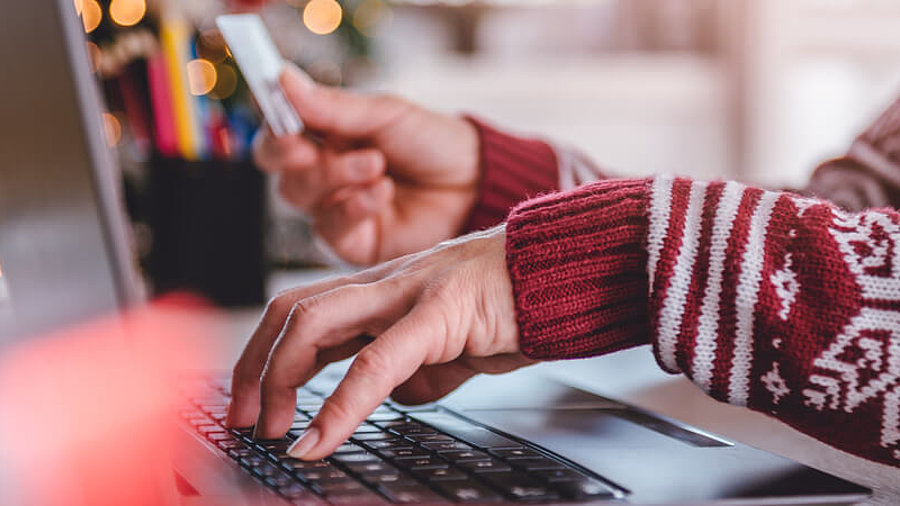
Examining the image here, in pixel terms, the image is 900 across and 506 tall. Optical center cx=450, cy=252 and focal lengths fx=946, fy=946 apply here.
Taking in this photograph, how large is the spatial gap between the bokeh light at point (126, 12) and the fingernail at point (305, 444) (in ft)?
2.68

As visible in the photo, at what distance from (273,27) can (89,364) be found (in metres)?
1.43

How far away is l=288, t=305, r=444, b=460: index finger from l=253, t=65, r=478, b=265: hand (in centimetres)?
42

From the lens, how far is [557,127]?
9.32ft

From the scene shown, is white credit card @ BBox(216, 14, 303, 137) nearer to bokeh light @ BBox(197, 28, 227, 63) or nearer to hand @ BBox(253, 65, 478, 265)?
hand @ BBox(253, 65, 478, 265)

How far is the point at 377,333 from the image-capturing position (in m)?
0.43

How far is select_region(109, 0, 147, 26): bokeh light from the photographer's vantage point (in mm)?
1055

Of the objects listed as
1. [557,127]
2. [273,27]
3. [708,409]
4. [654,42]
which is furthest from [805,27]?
[708,409]

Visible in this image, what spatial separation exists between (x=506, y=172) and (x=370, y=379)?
1.61 ft

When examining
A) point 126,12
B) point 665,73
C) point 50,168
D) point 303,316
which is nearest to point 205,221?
point 126,12

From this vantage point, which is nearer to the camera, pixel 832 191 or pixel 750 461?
pixel 750 461

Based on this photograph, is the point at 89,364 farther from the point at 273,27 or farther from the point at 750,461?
the point at 273,27

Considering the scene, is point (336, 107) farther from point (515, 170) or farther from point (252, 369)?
point (252, 369)

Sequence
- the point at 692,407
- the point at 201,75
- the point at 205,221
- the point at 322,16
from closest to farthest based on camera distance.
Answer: the point at 692,407 → the point at 205,221 → the point at 201,75 → the point at 322,16

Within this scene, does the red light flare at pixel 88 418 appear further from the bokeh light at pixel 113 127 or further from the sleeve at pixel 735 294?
the bokeh light at pixel 113 127
